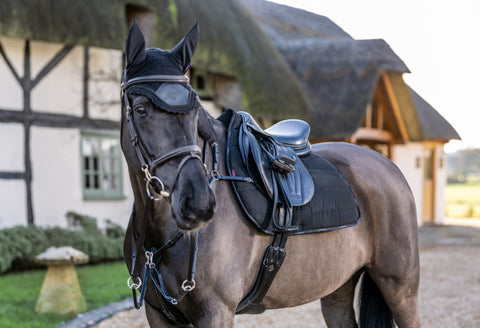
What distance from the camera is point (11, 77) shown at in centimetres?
845

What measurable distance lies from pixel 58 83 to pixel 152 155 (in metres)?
7.85

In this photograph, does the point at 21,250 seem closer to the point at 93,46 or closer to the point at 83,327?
the point at 83,327

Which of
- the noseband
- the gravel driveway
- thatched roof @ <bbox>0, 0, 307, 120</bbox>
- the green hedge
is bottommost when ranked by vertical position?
the gravel driveway

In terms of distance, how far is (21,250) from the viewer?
745 centimetres

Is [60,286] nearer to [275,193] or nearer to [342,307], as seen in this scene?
[342,307]

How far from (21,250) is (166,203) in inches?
248

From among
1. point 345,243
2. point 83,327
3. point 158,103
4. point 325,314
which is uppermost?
point 158,103

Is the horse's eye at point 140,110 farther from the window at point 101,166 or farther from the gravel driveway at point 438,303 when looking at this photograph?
the window at point 101,166

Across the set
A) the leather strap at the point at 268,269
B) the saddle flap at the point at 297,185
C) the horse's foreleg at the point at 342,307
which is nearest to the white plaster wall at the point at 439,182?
the horse's foreleg at the point at 342,307

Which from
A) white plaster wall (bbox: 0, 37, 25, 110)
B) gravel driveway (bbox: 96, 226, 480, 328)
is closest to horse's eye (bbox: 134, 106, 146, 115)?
gravel driveway (bbox: 96, 226, 480, 328)

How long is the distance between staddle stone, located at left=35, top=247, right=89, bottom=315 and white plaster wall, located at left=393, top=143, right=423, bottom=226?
12.3 m

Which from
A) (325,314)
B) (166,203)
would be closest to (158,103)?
(166,203)

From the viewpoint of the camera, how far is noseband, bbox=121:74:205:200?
1.79 metres

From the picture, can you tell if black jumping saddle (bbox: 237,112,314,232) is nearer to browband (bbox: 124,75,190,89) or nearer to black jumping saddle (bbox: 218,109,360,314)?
black jumping saddle (bbox: 218,109,360,314)
